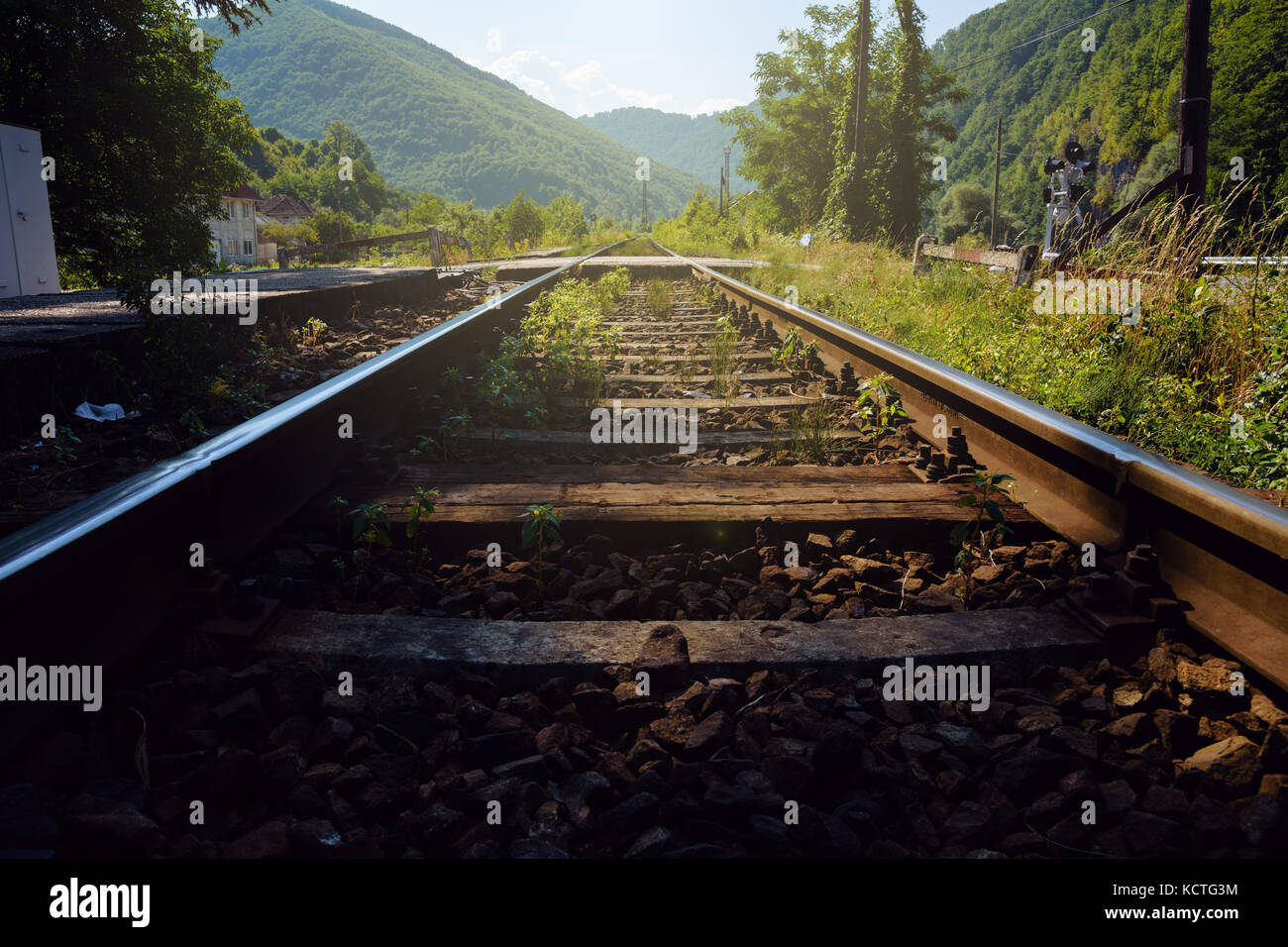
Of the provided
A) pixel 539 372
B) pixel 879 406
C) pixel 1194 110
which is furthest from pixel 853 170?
pixel 879 406

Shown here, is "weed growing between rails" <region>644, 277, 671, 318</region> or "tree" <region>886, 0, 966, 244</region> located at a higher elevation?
"tree" <region>886, 0, 966, 244</region>

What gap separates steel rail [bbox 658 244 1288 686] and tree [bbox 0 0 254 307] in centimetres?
1817

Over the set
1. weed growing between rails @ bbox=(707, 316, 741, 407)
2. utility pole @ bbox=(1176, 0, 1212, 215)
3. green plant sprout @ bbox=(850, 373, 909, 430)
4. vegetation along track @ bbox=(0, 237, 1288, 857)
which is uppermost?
utility pole @ bbox=(1176, 0, 1212, 215)

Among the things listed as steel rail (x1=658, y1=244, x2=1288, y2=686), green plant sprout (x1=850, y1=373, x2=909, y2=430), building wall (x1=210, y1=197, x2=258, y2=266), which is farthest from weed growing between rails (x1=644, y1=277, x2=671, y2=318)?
building wall (x1=210, y1=197, x2=258, y2=266)

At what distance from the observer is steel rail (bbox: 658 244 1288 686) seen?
1.58 m

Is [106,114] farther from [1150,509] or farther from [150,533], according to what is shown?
[1150,509]

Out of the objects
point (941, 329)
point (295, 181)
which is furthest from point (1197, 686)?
point (295, 181)

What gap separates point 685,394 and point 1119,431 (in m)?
2.22

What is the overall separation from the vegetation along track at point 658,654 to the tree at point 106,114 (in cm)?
1771

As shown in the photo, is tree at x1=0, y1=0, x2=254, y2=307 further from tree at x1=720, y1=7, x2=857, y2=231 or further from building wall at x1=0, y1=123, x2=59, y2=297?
tree at x1=720, y1=7, x2=857, y2=231

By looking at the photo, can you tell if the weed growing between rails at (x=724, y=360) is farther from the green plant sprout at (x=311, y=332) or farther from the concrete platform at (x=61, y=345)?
the concrete platform at (x=61, y=345)

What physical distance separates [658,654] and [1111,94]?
12367 cm

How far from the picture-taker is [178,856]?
3.64ft

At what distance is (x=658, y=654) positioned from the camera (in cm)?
169
